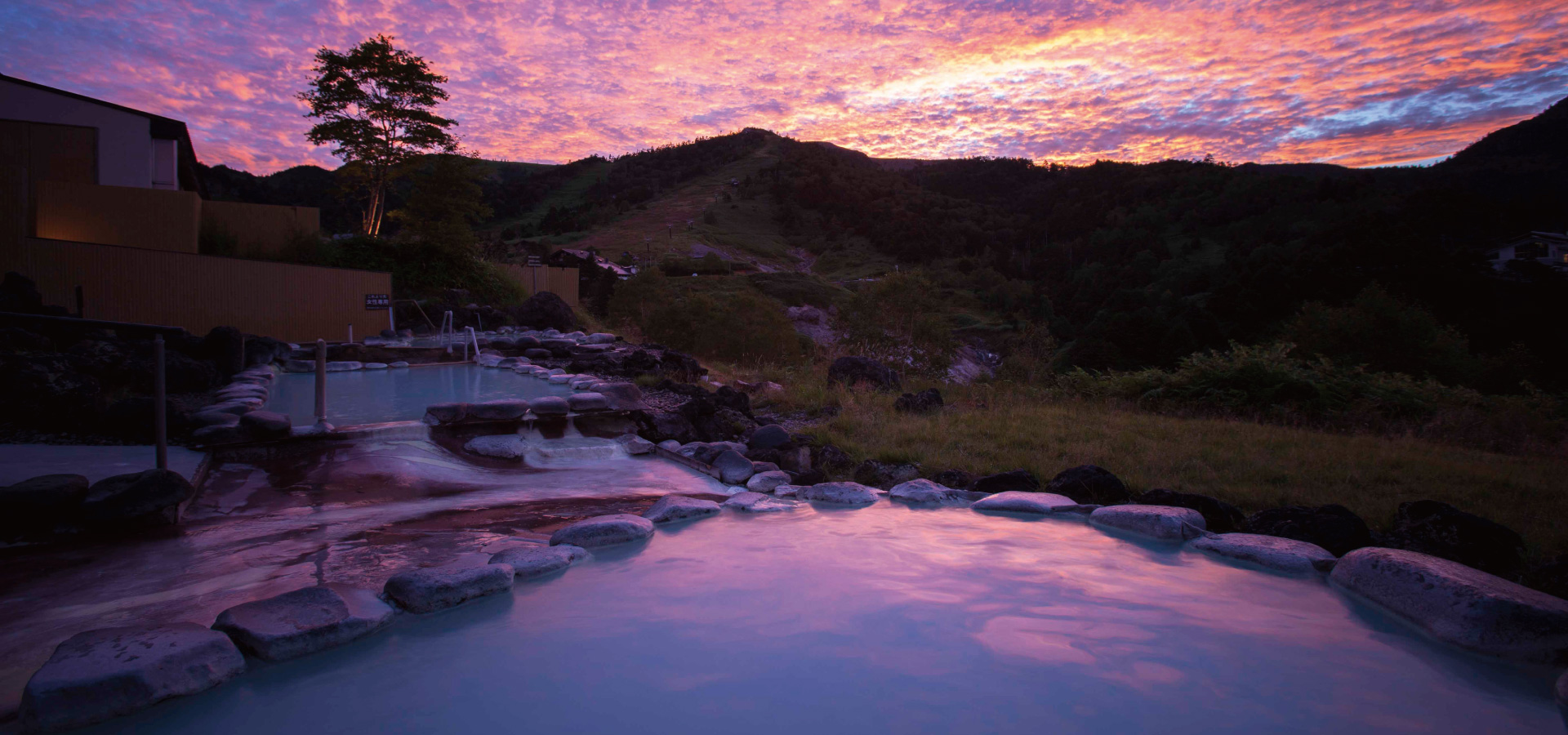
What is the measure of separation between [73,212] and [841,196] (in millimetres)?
79654

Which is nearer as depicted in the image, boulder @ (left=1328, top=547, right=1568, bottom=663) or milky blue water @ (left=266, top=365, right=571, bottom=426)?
boulder @ (left=1328, top=547, right=1568, bottom=663)

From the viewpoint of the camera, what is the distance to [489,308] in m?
18.0

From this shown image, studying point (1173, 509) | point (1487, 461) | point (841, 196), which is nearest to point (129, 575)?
point (1173, 509)

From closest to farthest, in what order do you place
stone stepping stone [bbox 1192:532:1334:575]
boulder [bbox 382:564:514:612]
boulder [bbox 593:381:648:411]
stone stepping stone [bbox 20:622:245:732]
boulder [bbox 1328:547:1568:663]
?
stone stepping stone [bbox 20:622:245:732] < boulder [bbox 1328:547:1568:663] < boulder [bbox 382:564:514:612] < stone stepping stone [bbox 1192:532:1334:575] < boulder [bbox 593:381:648:411]

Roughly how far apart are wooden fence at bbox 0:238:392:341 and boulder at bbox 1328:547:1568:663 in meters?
15.9

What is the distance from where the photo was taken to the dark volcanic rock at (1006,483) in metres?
5.03

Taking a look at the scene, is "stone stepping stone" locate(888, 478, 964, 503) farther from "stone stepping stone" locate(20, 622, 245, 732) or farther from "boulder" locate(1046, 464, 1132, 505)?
"stone stepping stone" locate(20, 622, 245, 732)

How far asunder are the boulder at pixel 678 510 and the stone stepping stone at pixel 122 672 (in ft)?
7.43

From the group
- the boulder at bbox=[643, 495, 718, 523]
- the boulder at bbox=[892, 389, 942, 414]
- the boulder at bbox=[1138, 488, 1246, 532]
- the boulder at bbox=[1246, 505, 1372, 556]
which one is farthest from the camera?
the boulder at bbox=[892, 389, 942, 414]

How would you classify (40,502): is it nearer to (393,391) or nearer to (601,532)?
(601,532)

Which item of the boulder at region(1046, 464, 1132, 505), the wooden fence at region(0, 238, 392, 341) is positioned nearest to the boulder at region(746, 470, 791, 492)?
the boulder at region(1046, 464, 1132, 505)

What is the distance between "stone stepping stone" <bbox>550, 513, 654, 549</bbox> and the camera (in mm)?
3859

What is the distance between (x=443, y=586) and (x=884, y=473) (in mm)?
3355

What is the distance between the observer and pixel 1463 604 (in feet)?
9.28
